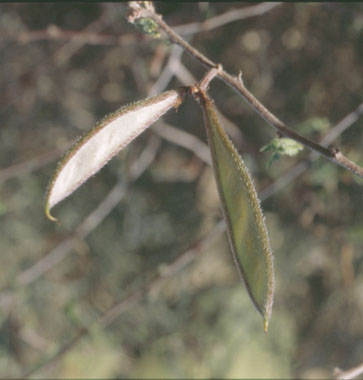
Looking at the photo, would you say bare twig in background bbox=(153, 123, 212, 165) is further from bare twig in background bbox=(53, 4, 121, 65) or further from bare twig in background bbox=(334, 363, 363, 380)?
bare twig in background bbox=(334, 363, 363, 380)

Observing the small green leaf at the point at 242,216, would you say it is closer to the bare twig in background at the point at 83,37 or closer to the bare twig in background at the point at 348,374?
the bare twig in background at the point at 348,374

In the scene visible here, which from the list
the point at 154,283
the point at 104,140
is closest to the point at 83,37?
the point at 154,283

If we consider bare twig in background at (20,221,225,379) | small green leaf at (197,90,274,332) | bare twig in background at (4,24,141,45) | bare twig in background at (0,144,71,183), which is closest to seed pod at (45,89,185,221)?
small green leaf at (197,90,274,332)

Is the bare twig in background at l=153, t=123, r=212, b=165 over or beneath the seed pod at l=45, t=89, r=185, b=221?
over

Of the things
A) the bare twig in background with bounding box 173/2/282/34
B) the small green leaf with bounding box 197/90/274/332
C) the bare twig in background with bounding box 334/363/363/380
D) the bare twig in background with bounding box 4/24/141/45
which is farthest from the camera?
the bare twig in background with bounding box 4/24/141/45

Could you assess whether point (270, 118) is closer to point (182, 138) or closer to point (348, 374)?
point (348, 374)

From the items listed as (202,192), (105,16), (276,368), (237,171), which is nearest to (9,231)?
(202,192)

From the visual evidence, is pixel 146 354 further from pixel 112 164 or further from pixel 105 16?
pixel 105 16
